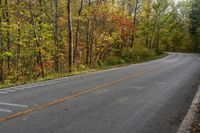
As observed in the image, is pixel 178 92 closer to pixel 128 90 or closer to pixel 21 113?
pixel 128 90

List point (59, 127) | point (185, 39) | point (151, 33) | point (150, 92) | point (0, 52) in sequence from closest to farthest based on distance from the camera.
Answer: point (59, 127), point (150, 92), point (0, 52), point (151, 33), point (185, 39)

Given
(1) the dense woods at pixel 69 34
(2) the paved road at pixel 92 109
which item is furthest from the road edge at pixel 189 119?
(1) the dense woods at pixel 69 34

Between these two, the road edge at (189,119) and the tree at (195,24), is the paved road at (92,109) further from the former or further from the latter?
the tree at (195,24)

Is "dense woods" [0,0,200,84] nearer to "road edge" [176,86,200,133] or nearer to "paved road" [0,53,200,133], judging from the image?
"paved road" [0,53,200,133]

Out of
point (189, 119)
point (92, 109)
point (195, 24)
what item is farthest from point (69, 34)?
point (195, 24)

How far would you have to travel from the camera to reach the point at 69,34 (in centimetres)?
1998

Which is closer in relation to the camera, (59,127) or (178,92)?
(59,127)

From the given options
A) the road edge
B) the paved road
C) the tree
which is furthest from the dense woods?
the tree

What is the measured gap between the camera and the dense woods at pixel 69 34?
18828 mm

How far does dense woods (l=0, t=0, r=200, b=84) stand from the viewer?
18.8m

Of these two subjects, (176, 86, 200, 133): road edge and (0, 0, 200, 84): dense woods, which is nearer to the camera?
(176, 86, 200, 133): road edge

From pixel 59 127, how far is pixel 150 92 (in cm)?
567

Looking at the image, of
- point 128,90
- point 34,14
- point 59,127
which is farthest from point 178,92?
point 34,14

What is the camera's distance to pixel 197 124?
6504 millimetres
